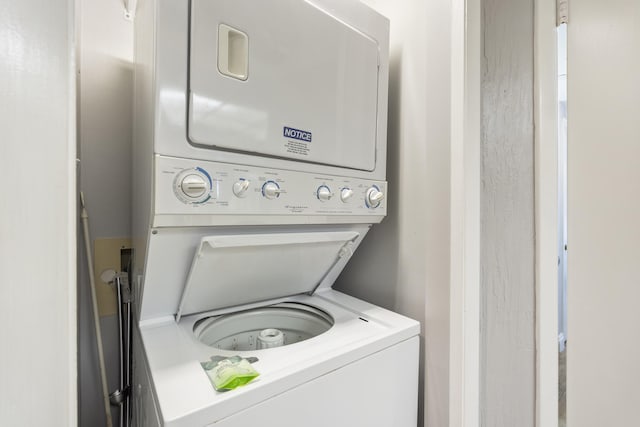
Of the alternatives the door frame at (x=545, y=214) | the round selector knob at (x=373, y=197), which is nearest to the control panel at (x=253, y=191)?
the round selector knob at (x=373, y=197)

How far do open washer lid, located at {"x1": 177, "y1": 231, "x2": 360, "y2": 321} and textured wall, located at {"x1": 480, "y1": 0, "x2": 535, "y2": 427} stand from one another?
627 mm

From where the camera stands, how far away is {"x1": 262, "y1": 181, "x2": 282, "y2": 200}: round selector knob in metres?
0.97

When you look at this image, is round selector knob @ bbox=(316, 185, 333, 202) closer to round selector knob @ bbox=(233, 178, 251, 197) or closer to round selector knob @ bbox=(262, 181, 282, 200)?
round selector knob @ bbox=(262, 181, 282, 200)

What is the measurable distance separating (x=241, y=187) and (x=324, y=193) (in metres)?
0.33

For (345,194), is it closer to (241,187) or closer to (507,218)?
(241,187)

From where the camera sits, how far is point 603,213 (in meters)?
1.36

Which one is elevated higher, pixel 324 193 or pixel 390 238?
pixel 324 193

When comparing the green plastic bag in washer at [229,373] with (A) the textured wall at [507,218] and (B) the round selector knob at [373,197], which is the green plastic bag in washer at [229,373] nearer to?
(B) the round selector knob at [373,197]

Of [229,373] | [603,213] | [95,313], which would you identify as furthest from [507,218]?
[95,313]

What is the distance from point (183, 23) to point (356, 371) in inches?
45.4

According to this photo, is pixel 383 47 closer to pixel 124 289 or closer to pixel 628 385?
pixel 124 289

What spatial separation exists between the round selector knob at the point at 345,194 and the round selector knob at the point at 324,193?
2.4 inches

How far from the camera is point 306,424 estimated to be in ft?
2.62

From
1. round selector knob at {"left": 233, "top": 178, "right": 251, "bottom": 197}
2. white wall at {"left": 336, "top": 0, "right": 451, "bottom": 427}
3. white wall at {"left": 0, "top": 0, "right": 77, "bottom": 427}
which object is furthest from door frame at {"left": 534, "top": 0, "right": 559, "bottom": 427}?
white wall at {"left": 0, "top": 0, "right": 77, "bottom": 427}
